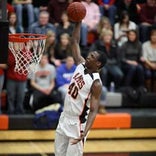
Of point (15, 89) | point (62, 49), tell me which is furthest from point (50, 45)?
point (15, 89)

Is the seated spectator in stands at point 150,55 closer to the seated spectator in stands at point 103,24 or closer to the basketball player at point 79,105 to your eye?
the seated spectator in stands at point 103,24

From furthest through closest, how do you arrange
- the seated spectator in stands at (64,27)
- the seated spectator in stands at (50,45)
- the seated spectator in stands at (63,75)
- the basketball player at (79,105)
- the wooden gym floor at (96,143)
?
the seated spectator in stands at (64,27) < the seated spectator in stands at (50,45) < the seated spectator in stands at (63,75) < the wooden gym floor at (96,143) < the basketball player at (79,105)

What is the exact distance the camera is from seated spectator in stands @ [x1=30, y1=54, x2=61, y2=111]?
9.22m

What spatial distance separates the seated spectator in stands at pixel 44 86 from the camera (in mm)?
9219

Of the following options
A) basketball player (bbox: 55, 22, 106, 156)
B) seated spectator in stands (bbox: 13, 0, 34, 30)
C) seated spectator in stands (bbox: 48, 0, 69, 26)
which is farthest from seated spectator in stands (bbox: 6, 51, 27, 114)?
basketball player (bbox: 55, 22, 106, 156)

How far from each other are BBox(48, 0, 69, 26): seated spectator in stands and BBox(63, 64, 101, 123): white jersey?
475 centimetres

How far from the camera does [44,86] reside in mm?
9336

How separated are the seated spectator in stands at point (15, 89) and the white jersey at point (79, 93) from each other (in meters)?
2.86

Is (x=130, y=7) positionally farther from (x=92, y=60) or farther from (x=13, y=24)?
(x=92, y=60)

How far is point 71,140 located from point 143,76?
4.48m

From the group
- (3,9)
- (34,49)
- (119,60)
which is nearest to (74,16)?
(34,49)

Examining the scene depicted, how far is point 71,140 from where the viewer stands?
5.99 metres

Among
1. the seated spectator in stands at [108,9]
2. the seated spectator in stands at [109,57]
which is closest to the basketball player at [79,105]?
the seated spectator in stands at [109,57]

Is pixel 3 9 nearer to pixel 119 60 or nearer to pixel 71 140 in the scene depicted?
pixel 71 140
